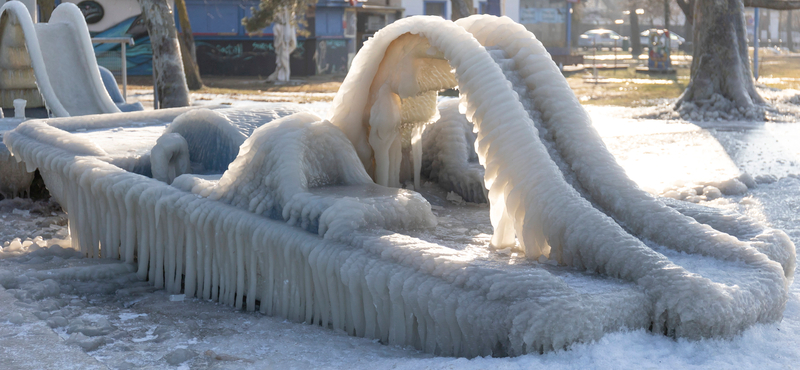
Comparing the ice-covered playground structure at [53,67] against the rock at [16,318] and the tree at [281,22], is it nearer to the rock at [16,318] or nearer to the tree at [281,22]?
the rock at [16,318]

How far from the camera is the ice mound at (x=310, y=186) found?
2607 millimetres

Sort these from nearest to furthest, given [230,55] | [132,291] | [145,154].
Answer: [132,291] < [145,154] < [230,55]

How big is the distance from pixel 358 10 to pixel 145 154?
2056cm

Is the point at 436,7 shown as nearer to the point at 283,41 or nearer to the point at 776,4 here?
the point at 283,41

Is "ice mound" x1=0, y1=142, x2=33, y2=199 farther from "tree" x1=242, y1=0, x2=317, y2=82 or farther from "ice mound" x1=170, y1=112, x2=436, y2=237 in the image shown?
"tree" x1=242, y1=0, x2=317, y2=82

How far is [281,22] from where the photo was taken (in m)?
19.4

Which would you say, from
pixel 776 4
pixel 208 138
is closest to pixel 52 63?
pixel 208 138

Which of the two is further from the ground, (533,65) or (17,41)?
(17,41)

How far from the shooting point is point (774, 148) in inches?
276

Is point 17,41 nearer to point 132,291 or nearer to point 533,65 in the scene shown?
point 132,291

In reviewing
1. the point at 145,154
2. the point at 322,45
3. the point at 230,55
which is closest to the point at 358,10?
the point at 322,45

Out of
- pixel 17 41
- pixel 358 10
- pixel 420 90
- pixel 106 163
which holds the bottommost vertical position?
pixel 106 163

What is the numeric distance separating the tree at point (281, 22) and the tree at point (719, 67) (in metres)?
10.7

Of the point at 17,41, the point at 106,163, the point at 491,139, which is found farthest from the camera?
the point at 17,41
